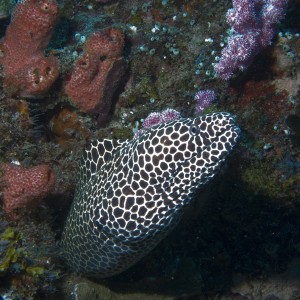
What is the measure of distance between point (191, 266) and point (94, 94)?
11.4 feet

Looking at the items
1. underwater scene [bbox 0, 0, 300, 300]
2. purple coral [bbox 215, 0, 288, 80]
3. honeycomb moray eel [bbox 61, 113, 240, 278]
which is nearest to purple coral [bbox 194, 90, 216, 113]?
underwater scene [bbox 0, 0, 300, 300]

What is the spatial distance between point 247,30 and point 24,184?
362 cm

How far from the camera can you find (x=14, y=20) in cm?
416

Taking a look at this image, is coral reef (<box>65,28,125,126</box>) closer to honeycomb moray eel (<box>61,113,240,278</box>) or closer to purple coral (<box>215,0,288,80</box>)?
honeycomb moray eel (<box>61,113,240,278</box>)

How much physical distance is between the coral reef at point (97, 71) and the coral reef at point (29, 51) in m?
0.32

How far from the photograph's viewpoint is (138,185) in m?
3.81

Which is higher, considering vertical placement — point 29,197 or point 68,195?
point 29,197

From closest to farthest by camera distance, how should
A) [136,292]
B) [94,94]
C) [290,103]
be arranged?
1. [94,94]
2. [290,103]
3. [136,292]

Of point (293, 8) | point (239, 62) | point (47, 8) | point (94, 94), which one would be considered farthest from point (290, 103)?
point (47, 8)

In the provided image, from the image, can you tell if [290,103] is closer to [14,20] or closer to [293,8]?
[293,8]

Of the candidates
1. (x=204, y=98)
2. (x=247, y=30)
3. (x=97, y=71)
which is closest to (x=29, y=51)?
(x=97, y=71)

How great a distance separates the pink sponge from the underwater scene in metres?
0.02

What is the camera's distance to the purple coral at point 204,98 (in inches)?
180

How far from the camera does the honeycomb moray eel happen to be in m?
3.54
